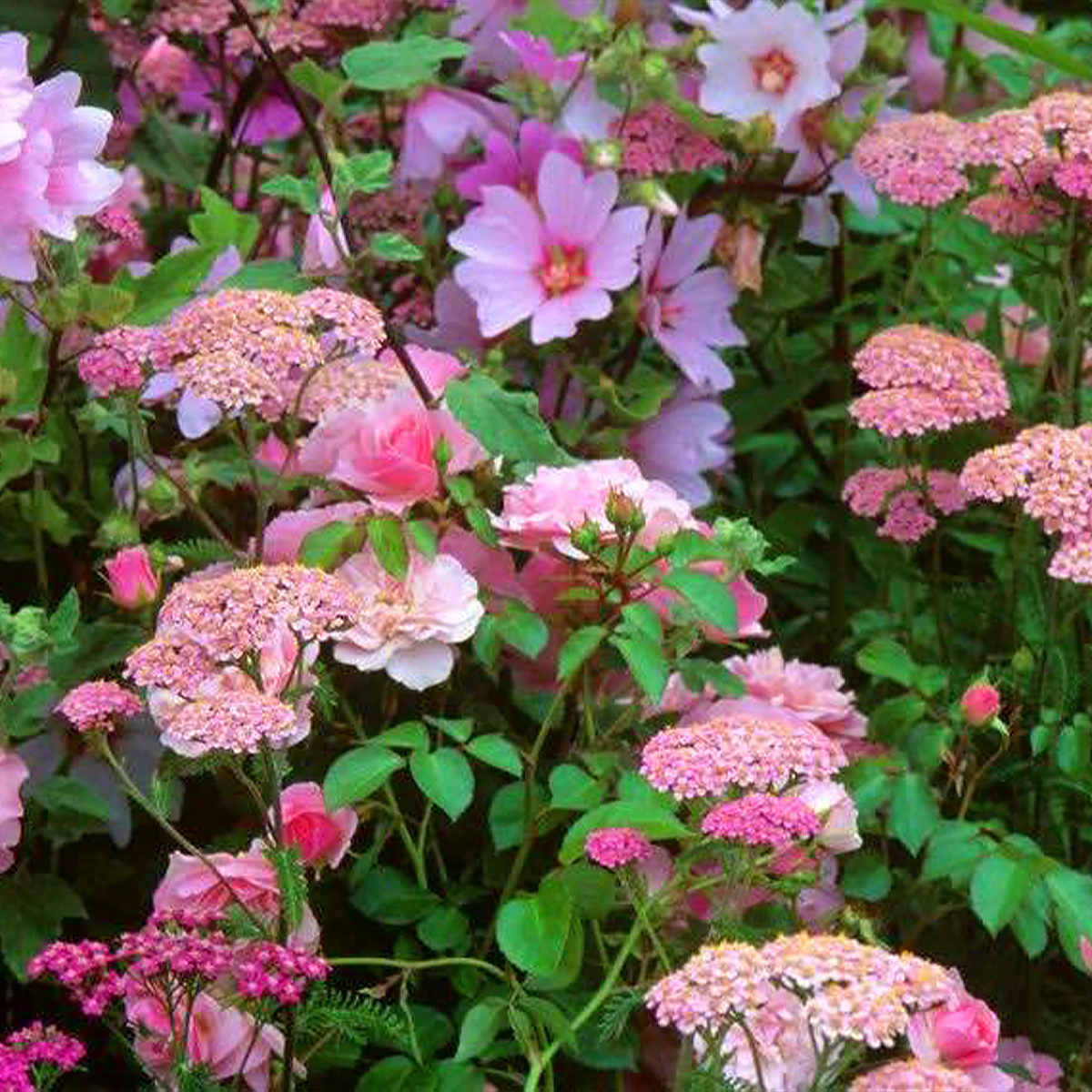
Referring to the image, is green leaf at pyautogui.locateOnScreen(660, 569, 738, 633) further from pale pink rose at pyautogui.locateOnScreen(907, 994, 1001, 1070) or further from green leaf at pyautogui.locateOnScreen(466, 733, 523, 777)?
pale pink rose at pyautogui.locateOnScreen(907, 994, 1001, 1070)

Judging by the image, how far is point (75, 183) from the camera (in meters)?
1.27

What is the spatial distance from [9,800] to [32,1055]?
0.25m

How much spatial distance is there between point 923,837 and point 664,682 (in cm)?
17

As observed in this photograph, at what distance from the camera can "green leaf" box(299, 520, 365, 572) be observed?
1286mm

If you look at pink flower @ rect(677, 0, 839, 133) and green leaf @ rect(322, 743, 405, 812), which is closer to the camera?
green leaf @ rect(322, 743, 405, 812)

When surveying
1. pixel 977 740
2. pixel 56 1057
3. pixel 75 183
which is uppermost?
pixel 75 183

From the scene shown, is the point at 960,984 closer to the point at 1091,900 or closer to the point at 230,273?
the point at 1091,900

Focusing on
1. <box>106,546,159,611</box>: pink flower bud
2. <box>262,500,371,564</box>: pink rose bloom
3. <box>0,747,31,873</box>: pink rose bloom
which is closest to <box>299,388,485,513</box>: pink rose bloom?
<box>262,500,371,564</box>: pink rose bloom

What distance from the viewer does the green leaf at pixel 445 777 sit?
118 centimetres

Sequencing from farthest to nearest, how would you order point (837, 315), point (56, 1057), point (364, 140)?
1. point (364, 140)
2. point (837, 315)
3. point (56, 1057)

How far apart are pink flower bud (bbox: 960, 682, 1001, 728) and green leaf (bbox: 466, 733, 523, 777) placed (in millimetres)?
226

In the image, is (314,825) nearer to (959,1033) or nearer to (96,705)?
(96,705)

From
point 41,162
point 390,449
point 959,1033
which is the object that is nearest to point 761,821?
point 959,1033

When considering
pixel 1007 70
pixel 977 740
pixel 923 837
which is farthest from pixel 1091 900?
pixel 1007 70
